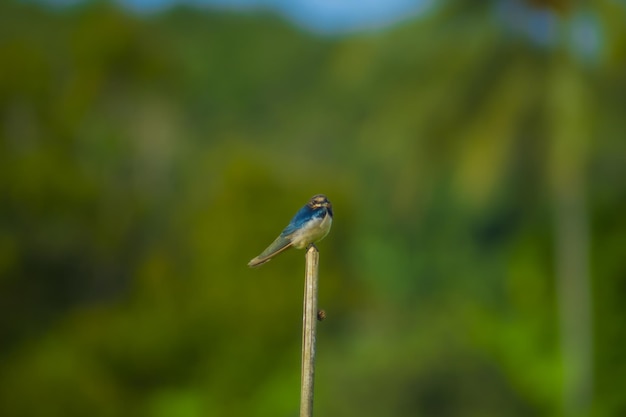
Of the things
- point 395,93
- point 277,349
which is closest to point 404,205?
point 395,93

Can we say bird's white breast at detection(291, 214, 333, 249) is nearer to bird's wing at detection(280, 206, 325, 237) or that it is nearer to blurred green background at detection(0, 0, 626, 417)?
bird's wing at detection(280, 206, 325, 237)

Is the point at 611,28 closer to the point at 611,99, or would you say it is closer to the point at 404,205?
the point at 611,99

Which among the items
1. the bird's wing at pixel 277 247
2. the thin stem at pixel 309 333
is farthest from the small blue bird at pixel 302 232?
the thin stem at pixel 309 333

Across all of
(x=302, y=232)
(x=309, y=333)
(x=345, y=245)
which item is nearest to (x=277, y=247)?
(x=302, y=232)

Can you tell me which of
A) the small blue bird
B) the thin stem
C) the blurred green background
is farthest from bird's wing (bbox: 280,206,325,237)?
the blurred green background

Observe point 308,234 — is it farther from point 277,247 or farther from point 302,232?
point 277,247

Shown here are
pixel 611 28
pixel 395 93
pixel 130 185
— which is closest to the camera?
pixel 611 28
